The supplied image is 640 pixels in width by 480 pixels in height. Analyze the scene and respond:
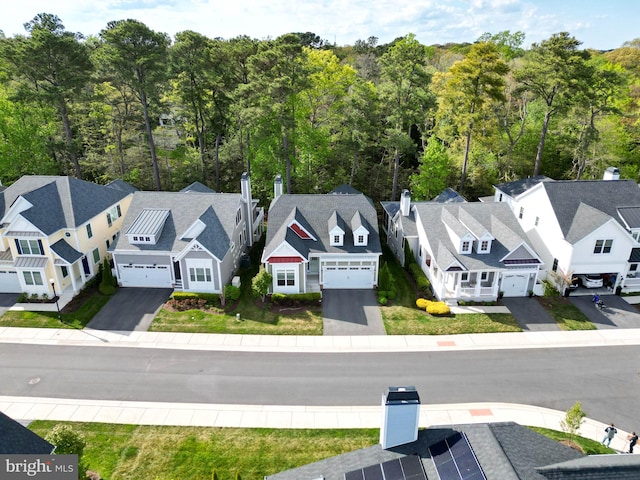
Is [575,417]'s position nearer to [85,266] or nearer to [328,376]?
[328,376]

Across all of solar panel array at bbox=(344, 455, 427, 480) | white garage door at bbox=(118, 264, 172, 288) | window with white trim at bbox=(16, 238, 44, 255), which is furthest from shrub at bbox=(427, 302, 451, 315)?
window with white trim at bbox=(16, 238, 44, 255)

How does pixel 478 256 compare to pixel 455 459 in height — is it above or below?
below

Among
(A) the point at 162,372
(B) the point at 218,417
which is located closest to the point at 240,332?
(A) the point at 162,372

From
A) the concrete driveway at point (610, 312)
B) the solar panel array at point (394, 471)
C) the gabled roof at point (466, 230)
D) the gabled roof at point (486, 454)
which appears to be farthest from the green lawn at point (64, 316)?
the concrete driveway at point (610, 312)

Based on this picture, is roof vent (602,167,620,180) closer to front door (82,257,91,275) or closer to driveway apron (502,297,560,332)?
driveway apron (502,297,560,332)

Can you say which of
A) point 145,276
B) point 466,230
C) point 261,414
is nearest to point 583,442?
point 261,414
